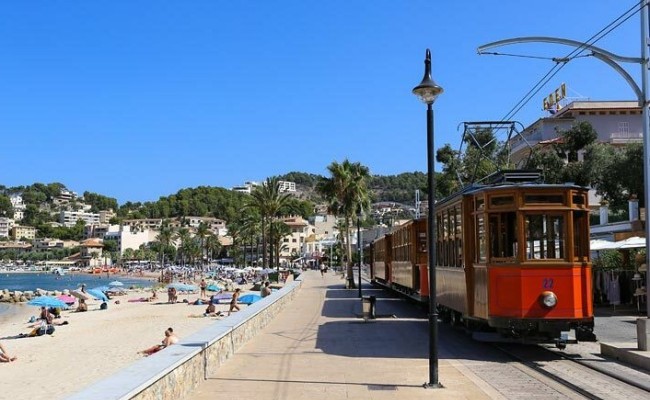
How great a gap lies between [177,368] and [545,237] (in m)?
7.53

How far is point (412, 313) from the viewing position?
80.5ft

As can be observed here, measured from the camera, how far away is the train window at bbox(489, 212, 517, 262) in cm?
1282

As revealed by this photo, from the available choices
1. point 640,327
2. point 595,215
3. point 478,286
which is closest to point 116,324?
point 478,286

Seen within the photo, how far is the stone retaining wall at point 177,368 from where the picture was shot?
6688mm

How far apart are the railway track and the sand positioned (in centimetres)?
938

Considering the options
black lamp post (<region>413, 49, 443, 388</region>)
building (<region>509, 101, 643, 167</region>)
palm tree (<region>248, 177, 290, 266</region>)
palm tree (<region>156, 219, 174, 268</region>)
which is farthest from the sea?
black lamp post (<region>413, 49, 443, 388</region>)

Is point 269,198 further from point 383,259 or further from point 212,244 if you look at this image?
point 212,244

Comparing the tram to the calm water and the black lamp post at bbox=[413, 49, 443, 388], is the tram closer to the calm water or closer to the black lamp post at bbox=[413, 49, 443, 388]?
the black lamp post at bbox=[413, 49, 443, 388]

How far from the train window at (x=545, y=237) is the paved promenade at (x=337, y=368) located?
2.59 metres

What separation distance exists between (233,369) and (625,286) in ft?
58.7

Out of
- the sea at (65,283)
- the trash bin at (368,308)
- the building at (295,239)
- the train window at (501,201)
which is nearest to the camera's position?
the train window at (501,201)

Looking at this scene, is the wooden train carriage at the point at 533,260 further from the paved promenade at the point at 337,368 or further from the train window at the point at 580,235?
the paved promenade at the point at 337,368

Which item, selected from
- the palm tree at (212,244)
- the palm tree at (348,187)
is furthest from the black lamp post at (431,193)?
the palm tree at (212,244)

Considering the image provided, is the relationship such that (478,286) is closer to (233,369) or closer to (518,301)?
(518,301)
